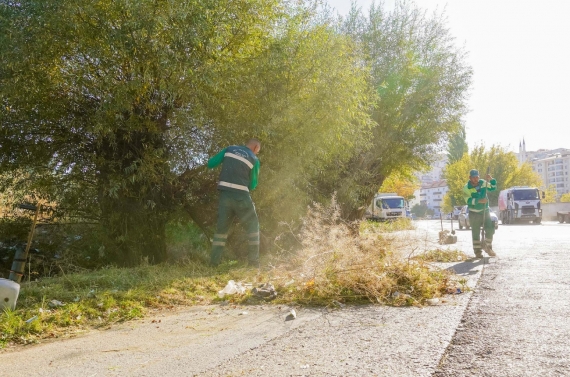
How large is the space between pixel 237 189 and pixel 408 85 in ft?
38.8

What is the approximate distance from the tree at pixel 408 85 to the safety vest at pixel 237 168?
368 inches

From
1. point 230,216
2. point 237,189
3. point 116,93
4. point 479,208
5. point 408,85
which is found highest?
point 408,85

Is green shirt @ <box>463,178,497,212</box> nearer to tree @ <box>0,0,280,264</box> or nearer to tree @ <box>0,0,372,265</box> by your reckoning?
Result: tree @ <box>0,0,372,265</box>

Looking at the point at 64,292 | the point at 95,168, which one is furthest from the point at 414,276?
the point at 95,168

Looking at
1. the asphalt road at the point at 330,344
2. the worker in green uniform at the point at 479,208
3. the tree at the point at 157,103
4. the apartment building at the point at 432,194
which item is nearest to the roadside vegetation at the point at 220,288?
the asphalt road at the point at 330,344

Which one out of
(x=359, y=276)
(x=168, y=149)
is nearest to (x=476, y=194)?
(x=359, y=276)

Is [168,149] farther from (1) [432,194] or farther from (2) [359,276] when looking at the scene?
(1) [432,194]

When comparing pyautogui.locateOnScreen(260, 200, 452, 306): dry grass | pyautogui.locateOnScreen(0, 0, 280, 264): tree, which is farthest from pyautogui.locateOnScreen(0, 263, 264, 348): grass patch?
pyautogui.locateOnScreen(0, 0, 280, 264): tree

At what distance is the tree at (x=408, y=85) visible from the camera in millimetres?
17016

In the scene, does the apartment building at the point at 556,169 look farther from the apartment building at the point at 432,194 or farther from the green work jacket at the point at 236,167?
the green work jacket at the point at 236,167

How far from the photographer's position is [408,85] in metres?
17.6

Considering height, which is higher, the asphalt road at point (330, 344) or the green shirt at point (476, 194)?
the green shirt at point (476, 194)

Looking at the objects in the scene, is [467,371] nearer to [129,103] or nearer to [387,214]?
[129,103]

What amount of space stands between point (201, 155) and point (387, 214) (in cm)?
3332
